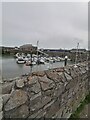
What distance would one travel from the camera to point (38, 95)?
358cm

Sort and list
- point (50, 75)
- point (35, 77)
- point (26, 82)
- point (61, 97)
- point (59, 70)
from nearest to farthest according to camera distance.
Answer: point (26, 82)
point (35, 77)
point (50, 75)
point (61, 97)
point (59, 70)

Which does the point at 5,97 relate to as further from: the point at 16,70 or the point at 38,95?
the point at 16,70

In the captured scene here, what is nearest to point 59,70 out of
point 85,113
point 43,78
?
point 43,78

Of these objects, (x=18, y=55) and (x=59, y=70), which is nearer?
(x=59, y=70)

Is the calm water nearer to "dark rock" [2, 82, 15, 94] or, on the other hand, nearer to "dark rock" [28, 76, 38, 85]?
"dark rock" [2, 82, 15, 94]

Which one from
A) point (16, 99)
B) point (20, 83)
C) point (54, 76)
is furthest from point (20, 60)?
point (16, 99)

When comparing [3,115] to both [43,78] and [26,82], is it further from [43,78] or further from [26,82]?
[43,78]

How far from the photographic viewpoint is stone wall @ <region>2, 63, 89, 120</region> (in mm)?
3018

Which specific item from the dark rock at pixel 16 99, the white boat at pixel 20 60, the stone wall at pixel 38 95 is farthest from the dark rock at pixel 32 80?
the white boat at pixel 20 60

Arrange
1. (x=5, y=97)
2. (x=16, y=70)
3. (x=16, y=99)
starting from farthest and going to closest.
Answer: (x=16, y=70), (x=16, y=99), (x=5, y=97)

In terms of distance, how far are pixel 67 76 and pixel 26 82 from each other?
6.08ft

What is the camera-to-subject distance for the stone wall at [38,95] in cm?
302

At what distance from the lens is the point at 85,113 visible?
6645 mm

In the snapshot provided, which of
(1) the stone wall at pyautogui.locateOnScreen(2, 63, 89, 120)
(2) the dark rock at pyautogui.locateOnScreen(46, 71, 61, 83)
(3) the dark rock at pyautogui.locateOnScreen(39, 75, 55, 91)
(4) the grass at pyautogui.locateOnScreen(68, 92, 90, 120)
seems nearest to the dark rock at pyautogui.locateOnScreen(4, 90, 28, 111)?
(1) the stone wall at pyautogui.locateOnScreen(2, 63, 89, 120)
